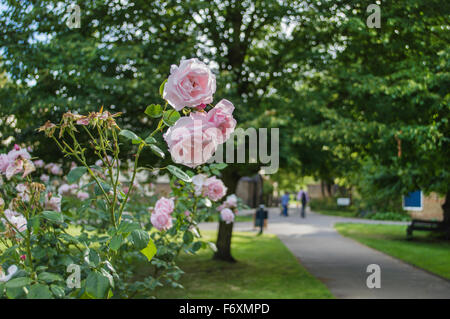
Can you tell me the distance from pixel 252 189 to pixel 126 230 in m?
35.1

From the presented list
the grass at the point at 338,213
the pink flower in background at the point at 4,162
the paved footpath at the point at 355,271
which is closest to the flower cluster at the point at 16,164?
the pink flower in background at the point at 4,162

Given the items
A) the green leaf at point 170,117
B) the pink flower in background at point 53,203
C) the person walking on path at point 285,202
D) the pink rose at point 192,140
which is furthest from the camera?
the person walking on path at point 285,202

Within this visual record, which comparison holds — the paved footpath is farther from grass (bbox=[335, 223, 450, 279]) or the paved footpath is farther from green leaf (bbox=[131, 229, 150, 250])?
green leaf (bbox=[131, 229, 150, 250])

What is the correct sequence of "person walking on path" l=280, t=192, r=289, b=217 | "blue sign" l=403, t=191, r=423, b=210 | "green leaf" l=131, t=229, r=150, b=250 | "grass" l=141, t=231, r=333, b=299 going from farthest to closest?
"person walking on path" l=280, t=192, r=289, b=217 < "blue sign" l=403, t=191, r=423, b=210 < "grass" l=141, t=231, r=333, b=299 < "green leaf" l=131, t=229, r=150, b=250

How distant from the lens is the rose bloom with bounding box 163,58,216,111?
131 centimetres

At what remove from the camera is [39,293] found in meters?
1.53

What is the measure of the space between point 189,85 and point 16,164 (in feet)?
3.69

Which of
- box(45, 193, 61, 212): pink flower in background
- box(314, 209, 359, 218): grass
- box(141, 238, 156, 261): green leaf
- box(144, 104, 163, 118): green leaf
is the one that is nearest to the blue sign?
box(314, 209, 359, 218): grass

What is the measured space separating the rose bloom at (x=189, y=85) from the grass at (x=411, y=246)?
8.99 m

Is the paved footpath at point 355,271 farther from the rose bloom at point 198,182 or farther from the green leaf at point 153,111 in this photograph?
the green leaf at point 153,111

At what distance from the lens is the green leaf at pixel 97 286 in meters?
1.50

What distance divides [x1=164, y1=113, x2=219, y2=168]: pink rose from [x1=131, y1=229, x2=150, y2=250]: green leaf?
1.48 feet

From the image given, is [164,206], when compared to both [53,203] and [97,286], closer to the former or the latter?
[53,203]

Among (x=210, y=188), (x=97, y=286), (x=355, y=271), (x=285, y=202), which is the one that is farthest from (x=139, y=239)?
(x=285, y=202)
